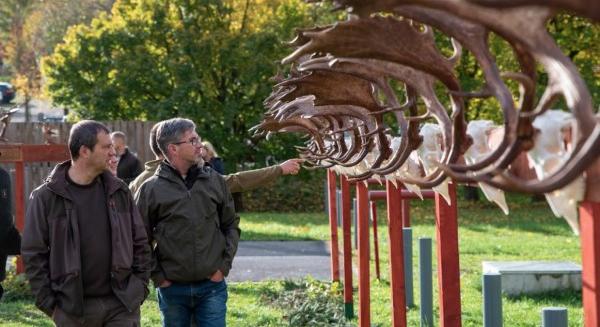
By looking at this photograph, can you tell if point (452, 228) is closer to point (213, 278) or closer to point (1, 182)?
point (213, 278)

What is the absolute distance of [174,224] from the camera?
619cm

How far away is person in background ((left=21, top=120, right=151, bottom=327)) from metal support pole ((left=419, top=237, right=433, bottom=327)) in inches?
162

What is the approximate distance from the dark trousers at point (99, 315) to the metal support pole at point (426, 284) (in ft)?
13.4

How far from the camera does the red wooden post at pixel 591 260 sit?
9.85 feet

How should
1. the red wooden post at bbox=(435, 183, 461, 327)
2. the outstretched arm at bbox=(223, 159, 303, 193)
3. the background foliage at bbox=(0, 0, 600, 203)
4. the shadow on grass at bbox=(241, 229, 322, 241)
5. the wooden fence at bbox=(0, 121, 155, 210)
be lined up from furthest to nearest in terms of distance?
the background foliage at bbox=(0, 0, 600, 203)
the wooden fence at bbox=(0, 121, 155, 210)
the shadow on grass at bbox=(241, 229, 322, 241)
the outstretched arm at bbox=(223, 159, 303, 193)
the red wooden post at bbox=(435, 183, 461, 327)

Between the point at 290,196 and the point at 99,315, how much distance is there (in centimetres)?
2197

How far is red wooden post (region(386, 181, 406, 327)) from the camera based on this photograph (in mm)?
6543

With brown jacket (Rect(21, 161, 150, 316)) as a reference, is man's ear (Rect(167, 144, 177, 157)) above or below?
above

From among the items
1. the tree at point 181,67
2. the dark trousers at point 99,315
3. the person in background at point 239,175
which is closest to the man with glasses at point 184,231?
the person in background at point 239,175

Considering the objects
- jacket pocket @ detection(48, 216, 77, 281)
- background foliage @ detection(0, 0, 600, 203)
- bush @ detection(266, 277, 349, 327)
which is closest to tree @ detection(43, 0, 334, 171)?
background foliage @ detection(0, 0, 600, 203)

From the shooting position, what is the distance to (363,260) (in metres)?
8.51

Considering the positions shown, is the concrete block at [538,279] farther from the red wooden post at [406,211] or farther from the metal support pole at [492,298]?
the metal support pole at [492,298]

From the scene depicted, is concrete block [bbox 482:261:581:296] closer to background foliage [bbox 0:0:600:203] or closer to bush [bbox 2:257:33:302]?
bush [bbox 2:257:33:302]

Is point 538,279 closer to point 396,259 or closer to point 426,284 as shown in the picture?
point 426,284
